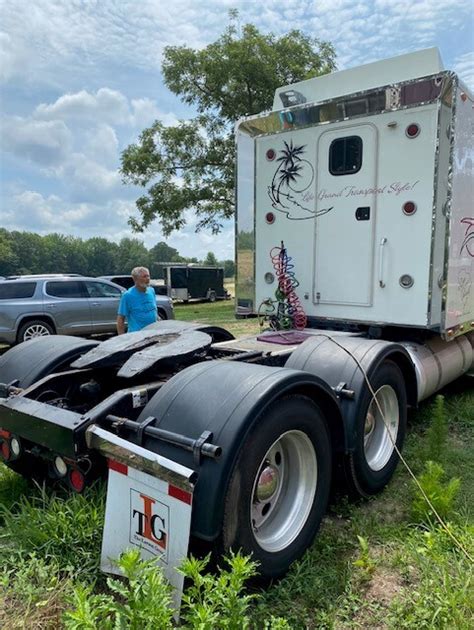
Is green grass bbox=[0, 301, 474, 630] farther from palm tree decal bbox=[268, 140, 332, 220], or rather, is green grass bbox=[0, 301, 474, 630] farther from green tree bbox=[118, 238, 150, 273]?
green tree bbox=[118, 238, 150, 273]

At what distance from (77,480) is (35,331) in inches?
375

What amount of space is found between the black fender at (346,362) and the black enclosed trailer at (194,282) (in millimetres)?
27371

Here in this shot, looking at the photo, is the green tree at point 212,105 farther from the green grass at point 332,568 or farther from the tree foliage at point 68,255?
the tree foliage at point 68,255

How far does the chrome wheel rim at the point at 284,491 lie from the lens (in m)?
2.69

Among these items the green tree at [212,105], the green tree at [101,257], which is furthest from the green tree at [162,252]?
the green tree at [212,105]

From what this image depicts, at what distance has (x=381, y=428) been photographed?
12.5 ft

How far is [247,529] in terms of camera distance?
2.37 meters

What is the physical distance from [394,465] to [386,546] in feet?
3.00

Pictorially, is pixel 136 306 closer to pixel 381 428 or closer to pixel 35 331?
pixel 381 428

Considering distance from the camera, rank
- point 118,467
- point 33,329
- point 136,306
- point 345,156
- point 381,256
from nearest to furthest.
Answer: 1. point 118,467
2. point 381,256
3. point 345,156
4. point 136,306
5. point 33,329

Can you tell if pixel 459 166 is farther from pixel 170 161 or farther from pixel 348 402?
pixel 170 161

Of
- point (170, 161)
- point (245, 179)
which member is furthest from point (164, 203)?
point (245, 179)

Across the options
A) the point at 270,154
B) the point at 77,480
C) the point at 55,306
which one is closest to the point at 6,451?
the point at 77,480

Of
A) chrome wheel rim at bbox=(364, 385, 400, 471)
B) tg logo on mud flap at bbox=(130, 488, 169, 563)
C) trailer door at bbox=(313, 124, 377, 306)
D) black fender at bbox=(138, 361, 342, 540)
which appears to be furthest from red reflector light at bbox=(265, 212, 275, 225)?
tg logo on mud flap at bbox=(130, 488, 169, 563)
